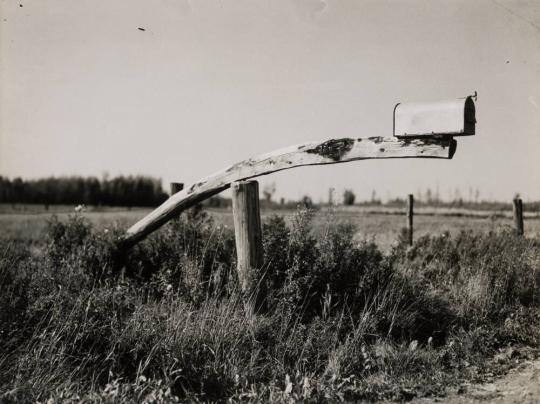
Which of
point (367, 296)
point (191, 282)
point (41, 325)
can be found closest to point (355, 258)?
point (367, 296)

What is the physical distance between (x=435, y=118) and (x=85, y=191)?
30521 mm

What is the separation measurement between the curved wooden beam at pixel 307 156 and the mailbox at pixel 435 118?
108mm

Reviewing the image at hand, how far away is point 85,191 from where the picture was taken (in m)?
31.5

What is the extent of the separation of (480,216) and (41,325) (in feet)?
71.0

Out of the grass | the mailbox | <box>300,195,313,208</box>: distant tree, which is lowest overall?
the grass

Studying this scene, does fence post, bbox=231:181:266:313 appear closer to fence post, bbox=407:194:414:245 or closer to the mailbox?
the mailbox

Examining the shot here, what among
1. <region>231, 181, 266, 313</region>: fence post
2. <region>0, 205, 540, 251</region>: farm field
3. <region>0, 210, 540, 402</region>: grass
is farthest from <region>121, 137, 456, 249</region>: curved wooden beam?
<region>0, 205, 540, 251</region>: farm field

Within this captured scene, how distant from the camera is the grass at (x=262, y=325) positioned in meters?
3.94

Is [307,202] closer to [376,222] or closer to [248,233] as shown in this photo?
[248,233]

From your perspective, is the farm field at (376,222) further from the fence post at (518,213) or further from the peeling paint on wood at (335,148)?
the peeling paint on wood at (335,148)

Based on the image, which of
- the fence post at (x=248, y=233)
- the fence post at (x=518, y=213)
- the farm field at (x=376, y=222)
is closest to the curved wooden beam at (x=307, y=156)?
the fence post at (x=248, y=233)

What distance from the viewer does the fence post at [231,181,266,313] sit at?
5.09 m

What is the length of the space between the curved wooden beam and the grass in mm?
811

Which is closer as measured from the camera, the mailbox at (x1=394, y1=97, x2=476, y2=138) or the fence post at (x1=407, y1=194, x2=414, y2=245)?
the mailbox at (x1=394, y1=97, x2=476, y2=138)
